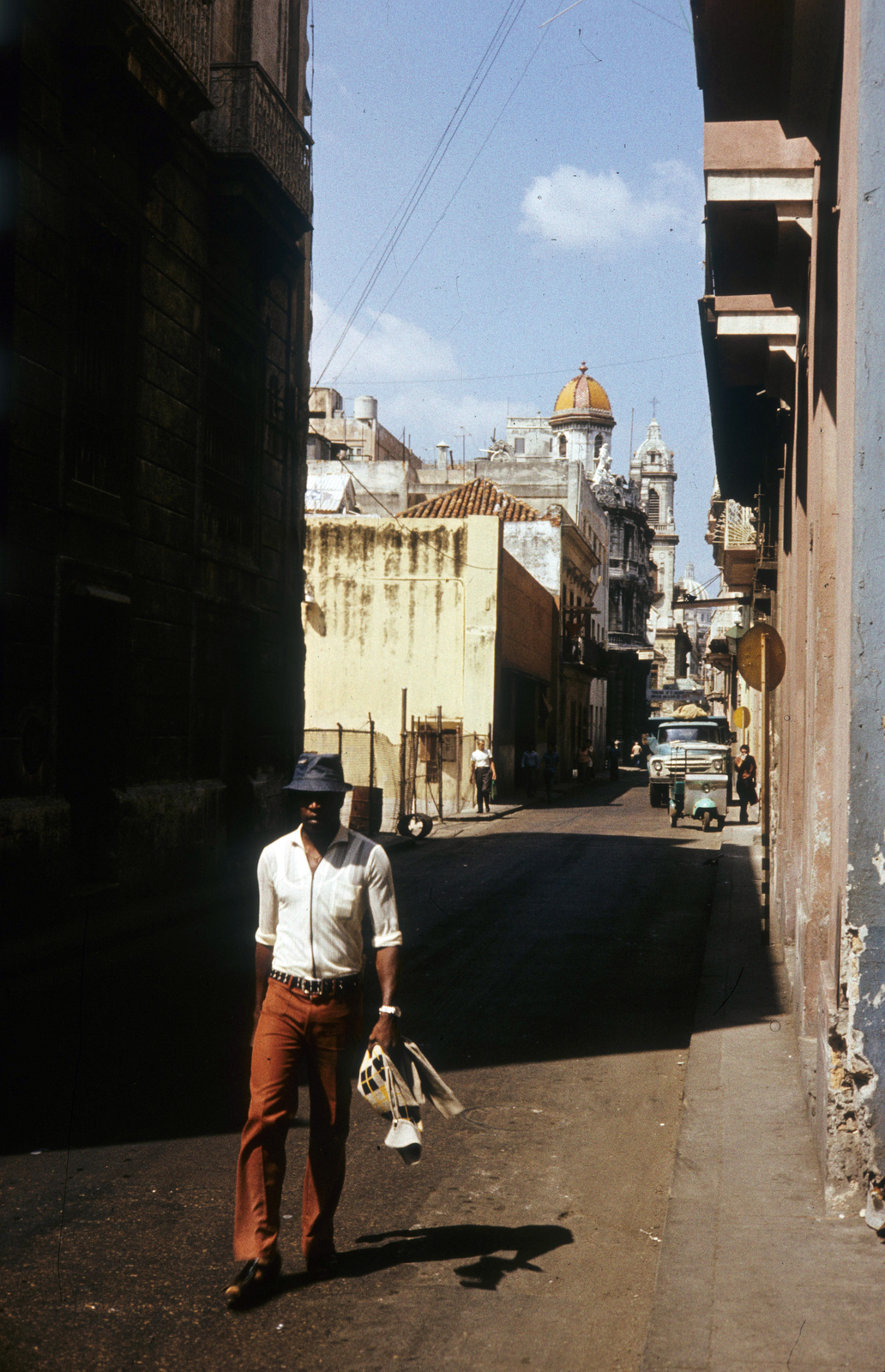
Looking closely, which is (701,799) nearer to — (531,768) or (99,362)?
(531,768)

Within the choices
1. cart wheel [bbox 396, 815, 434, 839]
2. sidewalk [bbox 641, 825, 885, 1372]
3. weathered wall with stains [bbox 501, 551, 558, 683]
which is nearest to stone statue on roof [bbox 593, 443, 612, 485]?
weathered wall with stains [bbox 501, 551, 558, 683]

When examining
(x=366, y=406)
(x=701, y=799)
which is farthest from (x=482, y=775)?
(x=366, y=406)

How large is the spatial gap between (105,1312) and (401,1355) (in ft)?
3.15

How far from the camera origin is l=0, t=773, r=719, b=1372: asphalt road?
3949mm

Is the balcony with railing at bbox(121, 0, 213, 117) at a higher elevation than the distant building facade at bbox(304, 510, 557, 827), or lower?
higher

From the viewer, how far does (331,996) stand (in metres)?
4.34

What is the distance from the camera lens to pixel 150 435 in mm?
13883

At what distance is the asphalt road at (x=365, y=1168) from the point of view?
3949mm

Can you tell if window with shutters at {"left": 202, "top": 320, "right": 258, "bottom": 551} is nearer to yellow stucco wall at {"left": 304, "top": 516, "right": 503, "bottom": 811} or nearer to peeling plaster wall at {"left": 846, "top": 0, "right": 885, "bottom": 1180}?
peeling plaster wall at {"left": 846, "top": 0, "right": 885, "bottom": 1180}

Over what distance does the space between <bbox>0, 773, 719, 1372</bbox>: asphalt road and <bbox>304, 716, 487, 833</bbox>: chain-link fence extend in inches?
647

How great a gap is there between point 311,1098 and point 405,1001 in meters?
4.57

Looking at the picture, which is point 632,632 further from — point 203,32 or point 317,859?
point 317,859

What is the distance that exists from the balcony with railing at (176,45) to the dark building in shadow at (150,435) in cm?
3

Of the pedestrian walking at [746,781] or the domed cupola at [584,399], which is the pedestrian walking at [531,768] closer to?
the pedestrian walking at [746,781]
